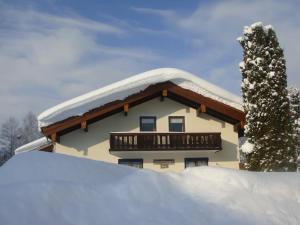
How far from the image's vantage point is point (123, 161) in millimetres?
20953

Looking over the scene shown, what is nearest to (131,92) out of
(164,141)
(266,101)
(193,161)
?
(164,141)

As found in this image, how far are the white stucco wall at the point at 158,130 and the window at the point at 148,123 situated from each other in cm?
17

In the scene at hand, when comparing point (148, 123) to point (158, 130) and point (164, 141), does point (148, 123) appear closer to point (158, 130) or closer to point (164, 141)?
point (158, 130)

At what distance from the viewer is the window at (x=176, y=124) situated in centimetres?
2197

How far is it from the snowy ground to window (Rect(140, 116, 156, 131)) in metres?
12.3

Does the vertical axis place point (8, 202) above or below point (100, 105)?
below

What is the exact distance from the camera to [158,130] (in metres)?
21.6

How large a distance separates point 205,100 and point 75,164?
1364 cm

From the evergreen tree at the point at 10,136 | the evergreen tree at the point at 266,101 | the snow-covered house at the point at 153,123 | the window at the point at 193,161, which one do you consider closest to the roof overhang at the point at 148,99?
the snow-covered house at the point at 153,123

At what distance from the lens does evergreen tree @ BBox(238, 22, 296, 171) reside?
54.5 feet

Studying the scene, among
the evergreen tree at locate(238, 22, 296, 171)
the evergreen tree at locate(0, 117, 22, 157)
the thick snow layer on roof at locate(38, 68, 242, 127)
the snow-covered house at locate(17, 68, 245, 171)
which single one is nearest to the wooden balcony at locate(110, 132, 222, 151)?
the snow-covered house at locate(17, 68, 245, 171)

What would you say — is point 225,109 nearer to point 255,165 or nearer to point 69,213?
point 255,165

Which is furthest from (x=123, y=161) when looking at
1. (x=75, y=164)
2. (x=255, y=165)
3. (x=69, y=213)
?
(x=69, y=213)

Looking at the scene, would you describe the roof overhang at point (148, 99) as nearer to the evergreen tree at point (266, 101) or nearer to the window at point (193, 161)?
the window at point (193, 161)
